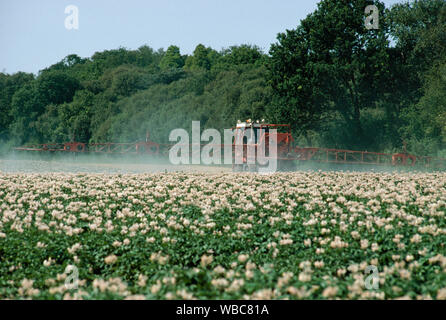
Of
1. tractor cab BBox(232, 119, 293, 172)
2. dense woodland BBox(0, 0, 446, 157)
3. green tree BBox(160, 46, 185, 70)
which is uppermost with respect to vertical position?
green tree BBox(160, 46, 185, 70)

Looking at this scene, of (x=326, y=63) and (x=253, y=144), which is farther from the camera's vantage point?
(x=326, y=63)

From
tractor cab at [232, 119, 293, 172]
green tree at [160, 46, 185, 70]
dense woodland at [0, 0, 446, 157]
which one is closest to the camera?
tractor cab at [232, 119, 293, 172]

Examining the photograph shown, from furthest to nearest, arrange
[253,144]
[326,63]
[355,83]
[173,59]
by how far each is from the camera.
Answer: [173,59]
[355,83]
[326,63]
[253,144]

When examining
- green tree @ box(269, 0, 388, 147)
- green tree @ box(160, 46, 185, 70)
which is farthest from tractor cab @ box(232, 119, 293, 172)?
green tree @ box(160, 46, 185, 70)

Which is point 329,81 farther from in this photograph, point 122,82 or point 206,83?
point 122,82

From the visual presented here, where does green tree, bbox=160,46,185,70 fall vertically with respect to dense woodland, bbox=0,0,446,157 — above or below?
above

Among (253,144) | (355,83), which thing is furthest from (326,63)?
(253,144)

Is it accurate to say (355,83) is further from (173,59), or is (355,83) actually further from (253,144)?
(173,59)

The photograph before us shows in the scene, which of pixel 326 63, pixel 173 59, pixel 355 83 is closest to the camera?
pixel 326 63

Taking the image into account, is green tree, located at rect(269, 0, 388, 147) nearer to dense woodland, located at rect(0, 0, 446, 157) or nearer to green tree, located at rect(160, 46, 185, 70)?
dense woodland, located at rect(0, 0, 446, 157)

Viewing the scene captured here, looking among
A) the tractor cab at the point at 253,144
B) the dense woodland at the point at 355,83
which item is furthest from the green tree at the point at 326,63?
the tractor cab at the point at 253,144

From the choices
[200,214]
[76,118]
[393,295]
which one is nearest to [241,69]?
[76,118]
